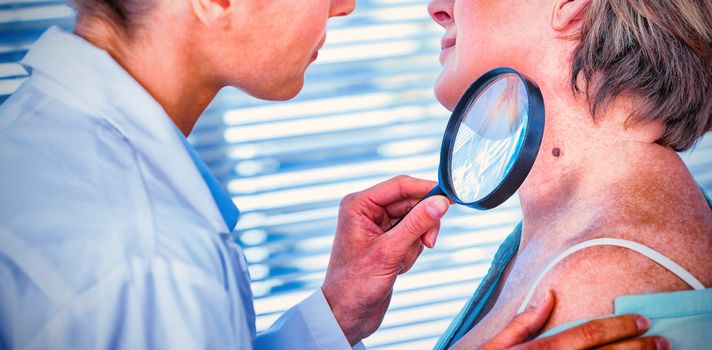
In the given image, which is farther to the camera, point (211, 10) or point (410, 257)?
point (410, 257)

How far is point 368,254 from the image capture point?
4.33ft

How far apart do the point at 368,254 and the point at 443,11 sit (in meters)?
0.59

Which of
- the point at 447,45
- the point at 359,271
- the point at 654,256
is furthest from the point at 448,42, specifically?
the point at 654,256

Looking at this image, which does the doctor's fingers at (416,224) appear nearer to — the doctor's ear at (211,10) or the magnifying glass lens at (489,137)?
the magnifying glass lens at (489,137)

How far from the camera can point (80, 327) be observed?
2.73 ft

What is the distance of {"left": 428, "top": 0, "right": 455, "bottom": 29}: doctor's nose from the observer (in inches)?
58.9

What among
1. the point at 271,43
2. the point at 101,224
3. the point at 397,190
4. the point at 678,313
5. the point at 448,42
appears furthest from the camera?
the point at 448,42

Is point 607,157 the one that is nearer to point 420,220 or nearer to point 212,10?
point 420,220

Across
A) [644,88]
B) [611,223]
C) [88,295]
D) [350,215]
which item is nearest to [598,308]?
[611,223]

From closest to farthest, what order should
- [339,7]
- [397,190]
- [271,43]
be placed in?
[271,43] → [339,7] → [397,190]

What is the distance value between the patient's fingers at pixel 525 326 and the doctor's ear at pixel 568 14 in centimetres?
51

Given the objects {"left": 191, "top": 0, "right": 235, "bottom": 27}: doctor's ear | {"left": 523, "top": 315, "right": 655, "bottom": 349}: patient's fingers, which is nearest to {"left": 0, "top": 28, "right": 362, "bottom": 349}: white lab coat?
{"left": 191, "top": 0, "right": 235, "bottom": 27}: doctor's ear

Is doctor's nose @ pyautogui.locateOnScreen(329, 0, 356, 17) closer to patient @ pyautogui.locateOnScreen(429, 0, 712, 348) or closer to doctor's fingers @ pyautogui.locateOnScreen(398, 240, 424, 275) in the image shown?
patient @ pyautogui.locateOnScreen(429, 0, 712, 348)

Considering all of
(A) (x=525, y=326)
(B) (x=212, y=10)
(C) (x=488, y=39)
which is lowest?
(A) (x=525, y=326)
